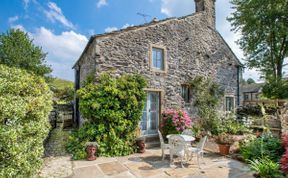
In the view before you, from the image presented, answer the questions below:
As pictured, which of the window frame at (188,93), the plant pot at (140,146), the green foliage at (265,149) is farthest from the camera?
the window frame at (188,93)

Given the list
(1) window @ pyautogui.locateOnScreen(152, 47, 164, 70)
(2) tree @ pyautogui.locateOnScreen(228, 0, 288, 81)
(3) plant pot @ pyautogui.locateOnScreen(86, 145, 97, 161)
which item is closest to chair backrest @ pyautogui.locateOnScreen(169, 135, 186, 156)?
(3) plant pot @ pyautogui.locateOnScreen(86, 145, 97, 161)

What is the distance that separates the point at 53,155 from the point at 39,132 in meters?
3.01

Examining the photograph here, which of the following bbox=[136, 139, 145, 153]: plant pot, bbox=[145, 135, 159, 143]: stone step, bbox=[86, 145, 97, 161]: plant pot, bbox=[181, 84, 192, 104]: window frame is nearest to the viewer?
bbox=[86, 145, 97, 161]: plant pot

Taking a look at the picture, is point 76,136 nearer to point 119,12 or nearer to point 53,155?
point 53,155

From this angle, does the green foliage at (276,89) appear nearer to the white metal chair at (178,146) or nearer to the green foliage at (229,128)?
the green foliage at (229,128)

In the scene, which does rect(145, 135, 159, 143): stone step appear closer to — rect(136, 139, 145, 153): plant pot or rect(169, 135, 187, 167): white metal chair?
rect(136, 139, 145, 153): plant pot

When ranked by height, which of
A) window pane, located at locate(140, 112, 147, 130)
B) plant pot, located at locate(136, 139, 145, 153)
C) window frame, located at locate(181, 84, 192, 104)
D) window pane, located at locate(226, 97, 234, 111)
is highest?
window frame, located at locate(181, 84, 192, 104)

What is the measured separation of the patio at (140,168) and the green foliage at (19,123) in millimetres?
1365

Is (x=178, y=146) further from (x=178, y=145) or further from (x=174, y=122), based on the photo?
(x=174, y=122)

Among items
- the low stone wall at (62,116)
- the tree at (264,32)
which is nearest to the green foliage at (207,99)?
the tree at (264,32)

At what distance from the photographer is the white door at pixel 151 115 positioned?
8.67 meters

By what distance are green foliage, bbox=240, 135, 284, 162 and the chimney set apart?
26.7 feet

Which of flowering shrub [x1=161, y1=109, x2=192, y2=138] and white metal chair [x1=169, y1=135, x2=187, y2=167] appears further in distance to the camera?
flowering shrub [x1=161, y1=109, x2=192, y2=138]

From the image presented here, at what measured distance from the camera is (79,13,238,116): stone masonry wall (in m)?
7.89
